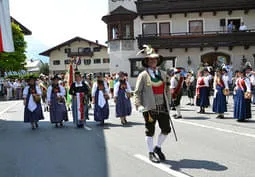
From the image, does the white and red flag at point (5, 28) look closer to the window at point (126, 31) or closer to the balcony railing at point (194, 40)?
the balcony railing at point (194, 40)

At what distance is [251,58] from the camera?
30.8 meters

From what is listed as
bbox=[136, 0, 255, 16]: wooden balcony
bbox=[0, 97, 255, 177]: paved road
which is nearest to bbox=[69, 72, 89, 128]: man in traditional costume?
bbox=[0, 97, 255, 177]: paved road

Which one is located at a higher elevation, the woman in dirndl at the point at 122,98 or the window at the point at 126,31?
the window at the point at 126,31

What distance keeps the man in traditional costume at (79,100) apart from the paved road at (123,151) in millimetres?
336

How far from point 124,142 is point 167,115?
7.22 ft

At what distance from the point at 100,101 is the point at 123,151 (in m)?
4.15

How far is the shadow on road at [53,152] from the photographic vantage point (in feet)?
20.4

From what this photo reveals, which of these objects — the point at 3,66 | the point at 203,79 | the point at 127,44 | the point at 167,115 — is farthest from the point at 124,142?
the point at 3,66

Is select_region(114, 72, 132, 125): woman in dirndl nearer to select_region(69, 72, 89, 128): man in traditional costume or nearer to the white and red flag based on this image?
select_region(69, 72, 89, 128): man in traditional costume

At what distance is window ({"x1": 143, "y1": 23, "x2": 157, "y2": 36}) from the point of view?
31.5 m

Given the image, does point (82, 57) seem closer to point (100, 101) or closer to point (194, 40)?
point (194, 40)

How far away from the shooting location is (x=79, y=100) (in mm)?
11570

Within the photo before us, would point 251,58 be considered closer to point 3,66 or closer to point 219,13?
point 219,13

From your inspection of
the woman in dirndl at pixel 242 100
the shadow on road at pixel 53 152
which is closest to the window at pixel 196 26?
the woman in dirndl at pixel 242 100
